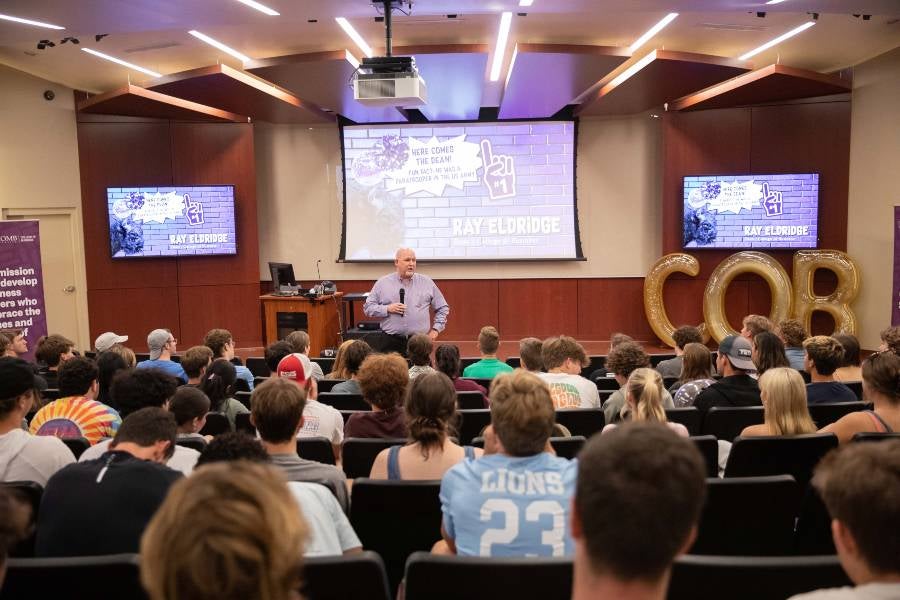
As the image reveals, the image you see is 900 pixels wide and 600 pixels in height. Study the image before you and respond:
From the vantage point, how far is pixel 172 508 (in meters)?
0.98

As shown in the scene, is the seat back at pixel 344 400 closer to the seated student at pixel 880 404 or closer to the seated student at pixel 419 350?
the seated student at pixel 419 350

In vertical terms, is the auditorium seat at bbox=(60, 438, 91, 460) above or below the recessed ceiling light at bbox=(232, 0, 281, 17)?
below

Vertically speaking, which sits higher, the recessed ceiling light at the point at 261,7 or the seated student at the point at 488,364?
the recessed ceiling light at the point at 261,7

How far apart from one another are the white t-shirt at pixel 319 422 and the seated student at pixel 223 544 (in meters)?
2.62

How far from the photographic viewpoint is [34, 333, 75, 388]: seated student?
5.34 metres

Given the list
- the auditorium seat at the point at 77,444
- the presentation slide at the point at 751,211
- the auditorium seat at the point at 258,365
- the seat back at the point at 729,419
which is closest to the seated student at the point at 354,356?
the auditorium seat at the point at 77,444

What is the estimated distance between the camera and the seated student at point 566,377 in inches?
164

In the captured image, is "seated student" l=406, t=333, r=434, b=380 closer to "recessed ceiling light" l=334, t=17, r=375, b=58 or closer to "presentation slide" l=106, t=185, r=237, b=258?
"recessed ceiling light" l=334, t=17, r=375, b=58

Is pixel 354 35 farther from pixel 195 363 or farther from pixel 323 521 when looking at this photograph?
pixel 323 521

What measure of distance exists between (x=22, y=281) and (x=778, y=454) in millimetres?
8067

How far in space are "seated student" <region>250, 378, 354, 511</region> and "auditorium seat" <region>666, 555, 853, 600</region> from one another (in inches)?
46.6

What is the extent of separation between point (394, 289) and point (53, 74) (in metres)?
5.74

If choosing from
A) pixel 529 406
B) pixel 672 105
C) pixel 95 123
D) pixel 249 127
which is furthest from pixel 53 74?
pixel 529 406

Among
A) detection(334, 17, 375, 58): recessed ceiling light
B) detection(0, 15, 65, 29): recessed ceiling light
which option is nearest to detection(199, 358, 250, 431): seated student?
detection(0, 15, 65, 29): recessed ceiling light
